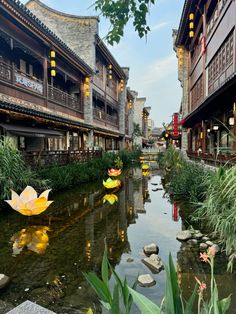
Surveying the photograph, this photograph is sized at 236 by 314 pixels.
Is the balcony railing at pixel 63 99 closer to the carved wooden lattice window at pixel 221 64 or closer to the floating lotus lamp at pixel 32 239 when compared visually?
the carved wooden lattice window at pixel 221 64

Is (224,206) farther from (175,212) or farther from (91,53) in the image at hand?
(91,53)

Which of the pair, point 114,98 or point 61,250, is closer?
point 61,250

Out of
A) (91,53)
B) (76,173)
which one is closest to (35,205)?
(76,173)

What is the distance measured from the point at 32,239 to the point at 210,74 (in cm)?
1334

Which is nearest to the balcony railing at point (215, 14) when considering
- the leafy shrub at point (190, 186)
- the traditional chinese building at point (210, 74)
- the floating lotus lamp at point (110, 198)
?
the traditional chinese building at point (210, 74)

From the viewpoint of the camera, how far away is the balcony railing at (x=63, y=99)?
14508 millimetres

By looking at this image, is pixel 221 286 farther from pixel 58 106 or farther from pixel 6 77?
pixel 58 106

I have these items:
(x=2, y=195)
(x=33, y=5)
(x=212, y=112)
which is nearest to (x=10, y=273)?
(x=2, y=195)

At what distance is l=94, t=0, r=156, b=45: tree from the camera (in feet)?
8.32

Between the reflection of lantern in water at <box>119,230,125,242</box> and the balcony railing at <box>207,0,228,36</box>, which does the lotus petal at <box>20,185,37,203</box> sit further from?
the balcony railing at <box>207,0,228,36</box>

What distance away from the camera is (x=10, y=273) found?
3.91 metres

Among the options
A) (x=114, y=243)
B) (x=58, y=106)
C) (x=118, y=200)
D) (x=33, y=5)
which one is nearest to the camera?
(x=114, y=243)

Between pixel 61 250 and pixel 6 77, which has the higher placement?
pixel 6 77

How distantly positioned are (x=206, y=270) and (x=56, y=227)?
3520 millimetres
